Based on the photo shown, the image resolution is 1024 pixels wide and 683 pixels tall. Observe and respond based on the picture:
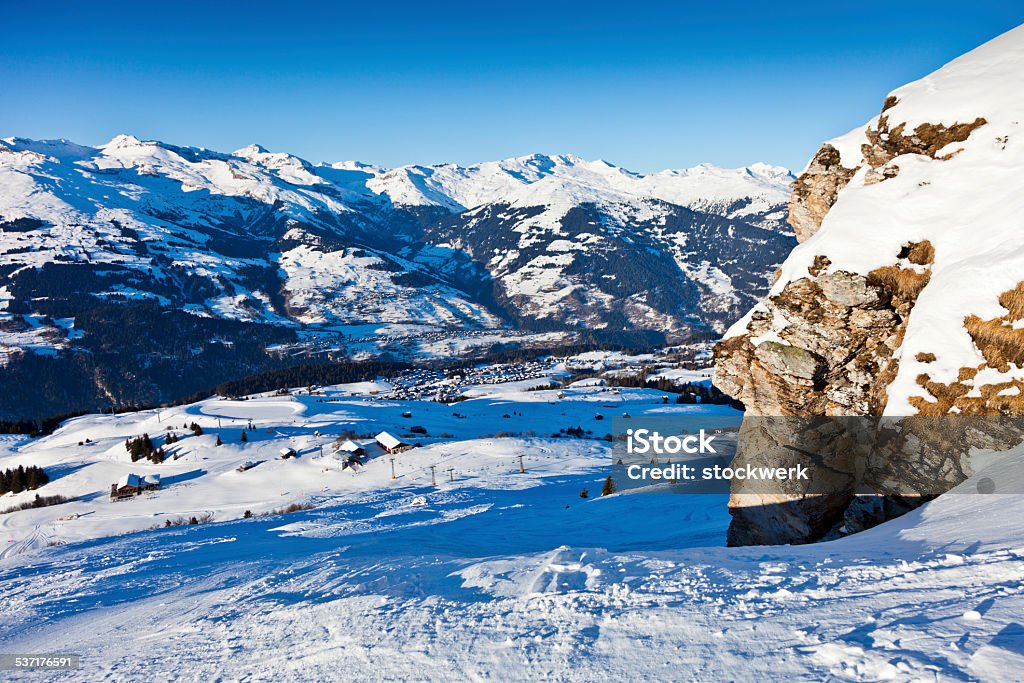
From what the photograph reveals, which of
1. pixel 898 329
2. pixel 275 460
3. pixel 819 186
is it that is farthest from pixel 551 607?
pixel 275 460

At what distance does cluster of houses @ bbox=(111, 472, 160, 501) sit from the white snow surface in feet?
223

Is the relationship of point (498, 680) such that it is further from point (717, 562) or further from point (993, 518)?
point (993, 518)

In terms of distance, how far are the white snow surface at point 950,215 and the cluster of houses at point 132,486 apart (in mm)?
67961

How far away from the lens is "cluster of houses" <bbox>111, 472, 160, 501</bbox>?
6462cm

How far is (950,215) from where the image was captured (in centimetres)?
1844

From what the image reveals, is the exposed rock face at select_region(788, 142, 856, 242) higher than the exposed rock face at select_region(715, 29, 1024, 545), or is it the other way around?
the exposed rock face at select_region(788, 142, 856, 242)

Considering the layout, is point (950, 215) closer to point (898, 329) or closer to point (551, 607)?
point (898, 329)

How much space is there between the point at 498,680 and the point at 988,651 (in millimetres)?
5563

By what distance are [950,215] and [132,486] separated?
76398mm

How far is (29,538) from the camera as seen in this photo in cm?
4469

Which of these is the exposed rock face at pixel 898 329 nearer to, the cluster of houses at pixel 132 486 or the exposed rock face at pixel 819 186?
the exposed rock face at pixel 819 186

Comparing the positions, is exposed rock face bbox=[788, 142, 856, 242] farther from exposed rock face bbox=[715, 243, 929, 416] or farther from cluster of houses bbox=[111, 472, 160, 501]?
cluster of houses bbox=[111, 472, 160, 501]

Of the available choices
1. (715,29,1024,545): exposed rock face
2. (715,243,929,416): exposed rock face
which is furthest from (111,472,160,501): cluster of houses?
(715,243,929,416): exposed rock face

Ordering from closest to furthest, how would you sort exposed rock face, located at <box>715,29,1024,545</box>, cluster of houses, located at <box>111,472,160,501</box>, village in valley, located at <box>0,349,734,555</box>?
exposed rock face, located at <box>715,29,1024,545</box> < village in valley, located at <box>0,349,734,555</box> < cluster of houses, located at <box>111,472,160,501</box>
